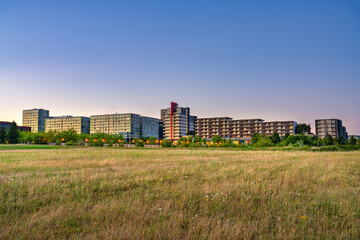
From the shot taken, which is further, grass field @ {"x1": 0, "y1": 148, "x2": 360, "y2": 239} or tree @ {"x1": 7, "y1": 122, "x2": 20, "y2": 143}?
tree @ {"x1": 7, "y1": 122, "x2": 20, "y2": 143}

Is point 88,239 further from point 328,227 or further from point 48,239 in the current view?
point 328,227

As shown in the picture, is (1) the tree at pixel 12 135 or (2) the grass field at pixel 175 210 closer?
(2) the grass field at pixel 175 210

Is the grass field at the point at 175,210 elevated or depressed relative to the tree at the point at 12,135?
depressed

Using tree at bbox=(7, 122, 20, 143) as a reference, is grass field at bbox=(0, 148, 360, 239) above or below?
below

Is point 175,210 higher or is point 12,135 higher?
point 12,135

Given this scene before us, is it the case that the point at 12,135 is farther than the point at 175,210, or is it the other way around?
the point at 12,135

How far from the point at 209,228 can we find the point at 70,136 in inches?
6241

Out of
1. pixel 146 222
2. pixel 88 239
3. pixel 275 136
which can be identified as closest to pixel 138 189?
pixel 146 222

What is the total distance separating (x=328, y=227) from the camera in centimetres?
784

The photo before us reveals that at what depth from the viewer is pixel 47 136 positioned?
156 meters

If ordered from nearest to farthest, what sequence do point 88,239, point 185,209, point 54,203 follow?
point 88,239 < point 185,209 < point 54,203

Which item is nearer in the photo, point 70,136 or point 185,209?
point 185,209

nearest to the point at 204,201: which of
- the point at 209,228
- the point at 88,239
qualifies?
the point at 209,228

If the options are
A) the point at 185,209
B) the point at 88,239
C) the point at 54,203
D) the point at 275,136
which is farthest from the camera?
the point at 275,136
